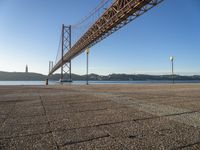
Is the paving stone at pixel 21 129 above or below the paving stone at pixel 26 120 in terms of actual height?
below

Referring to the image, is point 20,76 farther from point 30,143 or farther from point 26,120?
point 30,143

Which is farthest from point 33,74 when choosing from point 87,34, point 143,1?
point 143,1

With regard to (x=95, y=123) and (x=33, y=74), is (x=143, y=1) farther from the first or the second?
(x=33, y=74)

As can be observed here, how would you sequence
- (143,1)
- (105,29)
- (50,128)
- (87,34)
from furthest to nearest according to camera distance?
1. (87,34)
2. (105,29)
3. (143,1)
4. (50,128)

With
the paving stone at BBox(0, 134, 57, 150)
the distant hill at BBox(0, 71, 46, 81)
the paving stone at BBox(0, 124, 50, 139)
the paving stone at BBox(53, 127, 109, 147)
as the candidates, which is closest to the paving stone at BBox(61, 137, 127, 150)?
the paving stone at BBox(53, 127, 109, 147)

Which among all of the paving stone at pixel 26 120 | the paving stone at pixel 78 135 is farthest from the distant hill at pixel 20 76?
the paving stone at pixel 78 135

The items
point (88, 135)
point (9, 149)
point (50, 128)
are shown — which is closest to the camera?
point (9, 149)

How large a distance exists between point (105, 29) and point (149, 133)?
17.8 meters

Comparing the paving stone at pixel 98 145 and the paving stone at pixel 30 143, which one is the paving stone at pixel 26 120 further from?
the paving stone at pixel 98 145

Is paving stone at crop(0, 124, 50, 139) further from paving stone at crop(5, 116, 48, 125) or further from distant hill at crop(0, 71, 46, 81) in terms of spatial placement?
distant hill at crop(0, 71, 46, 81)

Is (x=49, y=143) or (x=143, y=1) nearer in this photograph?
(x=49, y=143)

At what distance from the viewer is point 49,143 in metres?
2.54

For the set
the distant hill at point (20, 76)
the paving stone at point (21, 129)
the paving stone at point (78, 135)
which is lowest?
the paving stone at point (21, 129)

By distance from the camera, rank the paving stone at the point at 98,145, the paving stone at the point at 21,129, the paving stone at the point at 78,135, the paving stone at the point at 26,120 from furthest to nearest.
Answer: the paving stone at the point at 26,120, the paving stone at the point at 21,129, the paving stone at the point at 78,135, the paving stone at the point at 98,145
